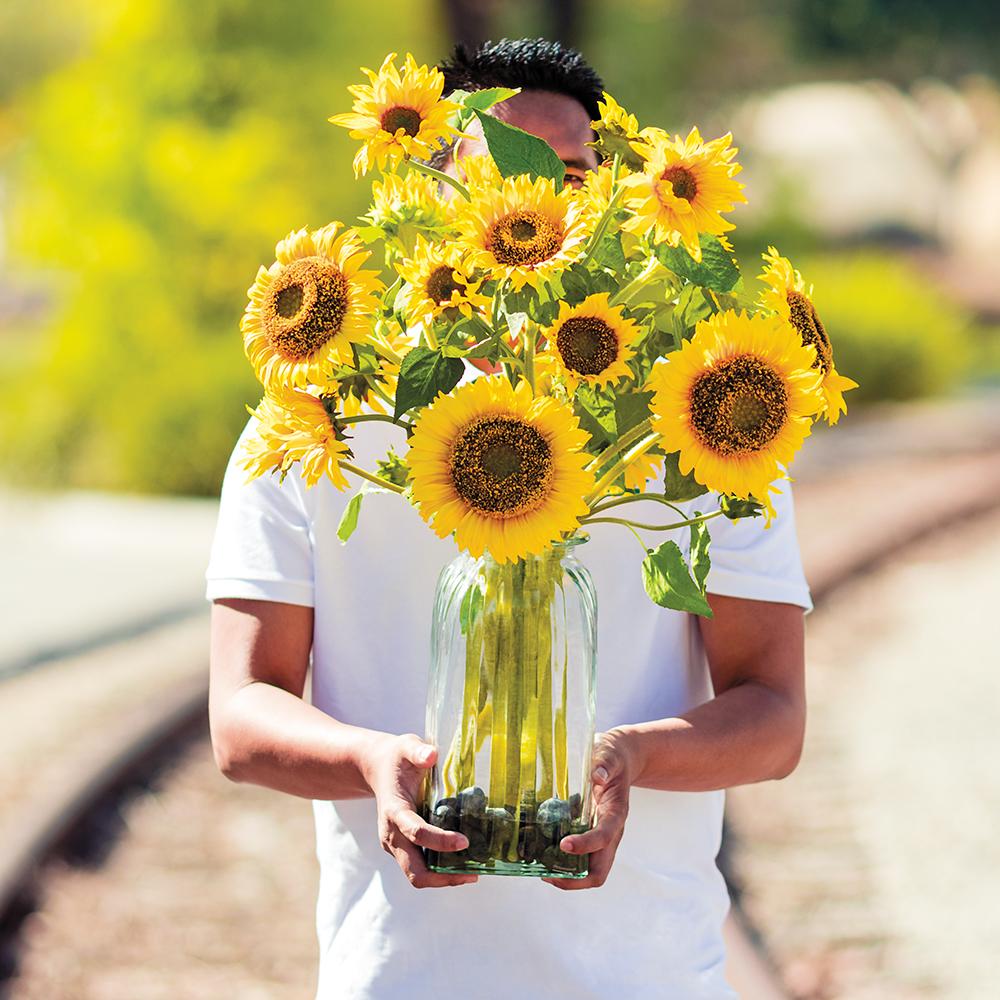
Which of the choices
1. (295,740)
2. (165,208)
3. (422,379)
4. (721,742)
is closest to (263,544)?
(295,740)

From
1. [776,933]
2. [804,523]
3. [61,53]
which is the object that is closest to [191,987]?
[776,933]

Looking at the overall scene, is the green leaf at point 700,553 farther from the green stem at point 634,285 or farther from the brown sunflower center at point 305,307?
the brown sunflower center at point 305,307

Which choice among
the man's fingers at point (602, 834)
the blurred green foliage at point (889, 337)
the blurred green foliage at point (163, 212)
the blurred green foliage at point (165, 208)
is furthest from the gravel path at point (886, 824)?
the blurred green foliage at point (889, 337)

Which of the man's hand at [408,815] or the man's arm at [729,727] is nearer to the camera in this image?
the man's hand at [408,815]

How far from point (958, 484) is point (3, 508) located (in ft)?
24.5

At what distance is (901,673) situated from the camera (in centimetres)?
789

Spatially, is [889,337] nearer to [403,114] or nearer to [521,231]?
[403,114]

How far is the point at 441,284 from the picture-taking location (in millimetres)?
1573

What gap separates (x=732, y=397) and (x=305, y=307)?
1.32 ft

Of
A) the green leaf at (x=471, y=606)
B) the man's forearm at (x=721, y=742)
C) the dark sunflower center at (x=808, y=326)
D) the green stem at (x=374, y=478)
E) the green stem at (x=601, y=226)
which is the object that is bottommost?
the man's forearm at (x=721, y=742)

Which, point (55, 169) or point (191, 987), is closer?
point (191, 987)

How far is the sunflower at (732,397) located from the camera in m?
1.49

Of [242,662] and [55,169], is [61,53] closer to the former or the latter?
[55,169]

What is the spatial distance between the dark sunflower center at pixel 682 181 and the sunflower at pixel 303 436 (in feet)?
1.25
